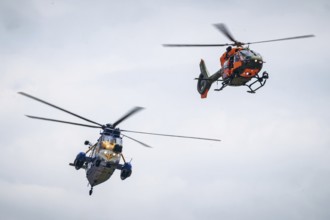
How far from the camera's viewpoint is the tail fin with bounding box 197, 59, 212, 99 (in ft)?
145

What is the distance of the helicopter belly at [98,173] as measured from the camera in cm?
3512

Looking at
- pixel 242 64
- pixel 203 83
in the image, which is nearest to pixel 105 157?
pixel 242 64

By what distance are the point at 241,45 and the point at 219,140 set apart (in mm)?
8071

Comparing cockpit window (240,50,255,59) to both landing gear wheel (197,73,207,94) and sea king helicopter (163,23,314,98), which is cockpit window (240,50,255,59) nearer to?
sea king helicopter (163,23,314,98)

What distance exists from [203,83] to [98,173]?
1531 cm

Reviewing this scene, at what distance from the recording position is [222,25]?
33531 mm

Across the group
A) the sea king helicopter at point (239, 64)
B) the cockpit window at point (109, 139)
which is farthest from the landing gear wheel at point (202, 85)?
the cockpit window at point (109, 139)

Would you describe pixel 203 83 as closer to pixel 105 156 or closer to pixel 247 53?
pixel 247 53

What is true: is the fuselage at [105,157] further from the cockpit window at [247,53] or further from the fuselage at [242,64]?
Result: the cockpit window at [247,53]

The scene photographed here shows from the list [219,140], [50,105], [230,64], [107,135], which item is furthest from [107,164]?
[230,64]

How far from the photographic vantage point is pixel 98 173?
35.6 meters

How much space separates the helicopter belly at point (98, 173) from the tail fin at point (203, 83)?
13438 mm

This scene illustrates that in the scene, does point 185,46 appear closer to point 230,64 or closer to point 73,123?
point 230,64

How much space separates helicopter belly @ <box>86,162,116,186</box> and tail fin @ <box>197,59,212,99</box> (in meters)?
13.4
